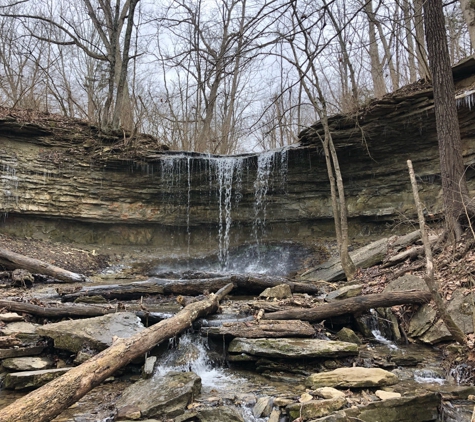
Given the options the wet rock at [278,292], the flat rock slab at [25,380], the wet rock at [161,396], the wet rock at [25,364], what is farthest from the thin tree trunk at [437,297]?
the wet rock at [25,364]

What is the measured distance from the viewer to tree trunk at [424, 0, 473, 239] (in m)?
7.35

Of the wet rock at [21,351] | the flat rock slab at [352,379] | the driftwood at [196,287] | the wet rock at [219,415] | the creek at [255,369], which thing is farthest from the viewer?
the driftwood at [196,287]

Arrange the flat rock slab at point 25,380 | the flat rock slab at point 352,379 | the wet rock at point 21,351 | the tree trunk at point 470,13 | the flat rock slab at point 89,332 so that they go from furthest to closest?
the tree trunk at point 470,13 → the flat rock slab at point 89,332 → the wet rock at point 21,351 → the flat rock slab at point 25,380 → the flat rock slab at point 352,379

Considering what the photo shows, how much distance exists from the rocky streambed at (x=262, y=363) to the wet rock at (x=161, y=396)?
1cm

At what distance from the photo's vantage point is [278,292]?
7172 mm

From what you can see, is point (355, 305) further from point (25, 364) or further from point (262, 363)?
point (25, 364)

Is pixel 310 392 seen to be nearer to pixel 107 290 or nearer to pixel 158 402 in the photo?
pixel 158 402

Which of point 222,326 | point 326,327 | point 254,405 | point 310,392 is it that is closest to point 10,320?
point 222,326

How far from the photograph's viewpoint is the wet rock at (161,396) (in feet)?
10.8

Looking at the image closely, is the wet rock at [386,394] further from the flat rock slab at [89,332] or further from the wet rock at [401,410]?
the flat rock slab at [89,332]

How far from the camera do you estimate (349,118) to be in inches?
473

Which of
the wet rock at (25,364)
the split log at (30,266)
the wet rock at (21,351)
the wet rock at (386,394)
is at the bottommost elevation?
the wet rock at (386,394)

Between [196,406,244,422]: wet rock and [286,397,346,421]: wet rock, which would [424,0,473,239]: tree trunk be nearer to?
[286,397,346,421]: wet rock

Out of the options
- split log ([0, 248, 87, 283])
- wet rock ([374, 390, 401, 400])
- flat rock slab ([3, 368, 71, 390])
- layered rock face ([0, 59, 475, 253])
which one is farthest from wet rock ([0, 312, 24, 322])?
layered rock face ([0, 59, 475, 253])
